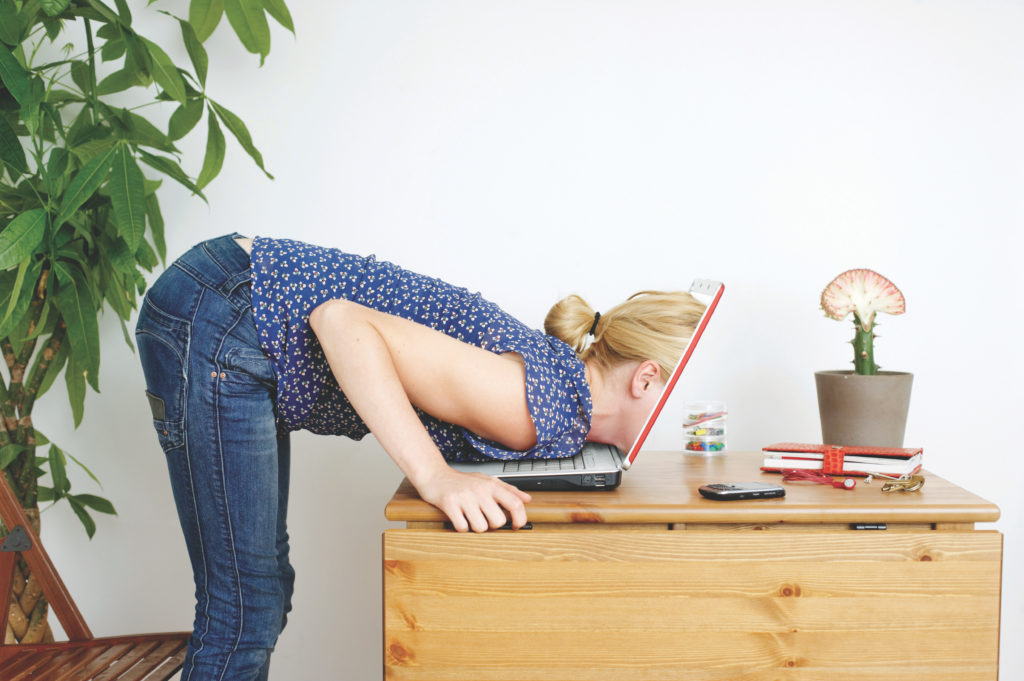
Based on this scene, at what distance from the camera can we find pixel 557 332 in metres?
1.46

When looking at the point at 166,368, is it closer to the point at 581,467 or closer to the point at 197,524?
the point at 197,524

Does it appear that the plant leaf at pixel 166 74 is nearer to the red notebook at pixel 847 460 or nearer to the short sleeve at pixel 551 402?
the short sleeve at pixel 551 402

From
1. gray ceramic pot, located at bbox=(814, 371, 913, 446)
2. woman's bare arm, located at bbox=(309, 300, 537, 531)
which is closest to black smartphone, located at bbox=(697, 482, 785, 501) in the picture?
woman's bare arm, located at bbox=(309, 300, 537, 531)

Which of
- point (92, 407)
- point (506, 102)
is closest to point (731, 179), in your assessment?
point (506, 102)

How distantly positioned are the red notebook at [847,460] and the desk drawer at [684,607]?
0.78ft

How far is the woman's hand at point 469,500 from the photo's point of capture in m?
1.09

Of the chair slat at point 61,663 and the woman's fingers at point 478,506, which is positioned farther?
the chair slat at point 61,663

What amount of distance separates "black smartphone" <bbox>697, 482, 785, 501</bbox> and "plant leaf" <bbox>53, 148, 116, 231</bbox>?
1125 mm

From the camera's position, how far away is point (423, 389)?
116cm

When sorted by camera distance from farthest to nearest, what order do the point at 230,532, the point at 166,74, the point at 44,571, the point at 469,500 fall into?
the point at 166,74
the point at 44,571
the point at 230,532
the point at 469,500

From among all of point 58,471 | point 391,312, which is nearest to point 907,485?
point 391,312

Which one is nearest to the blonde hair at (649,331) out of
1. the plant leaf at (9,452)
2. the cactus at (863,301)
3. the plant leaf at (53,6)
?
the cactus at (863,301)

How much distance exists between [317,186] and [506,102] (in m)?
0.49

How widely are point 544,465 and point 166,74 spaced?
1.00m
